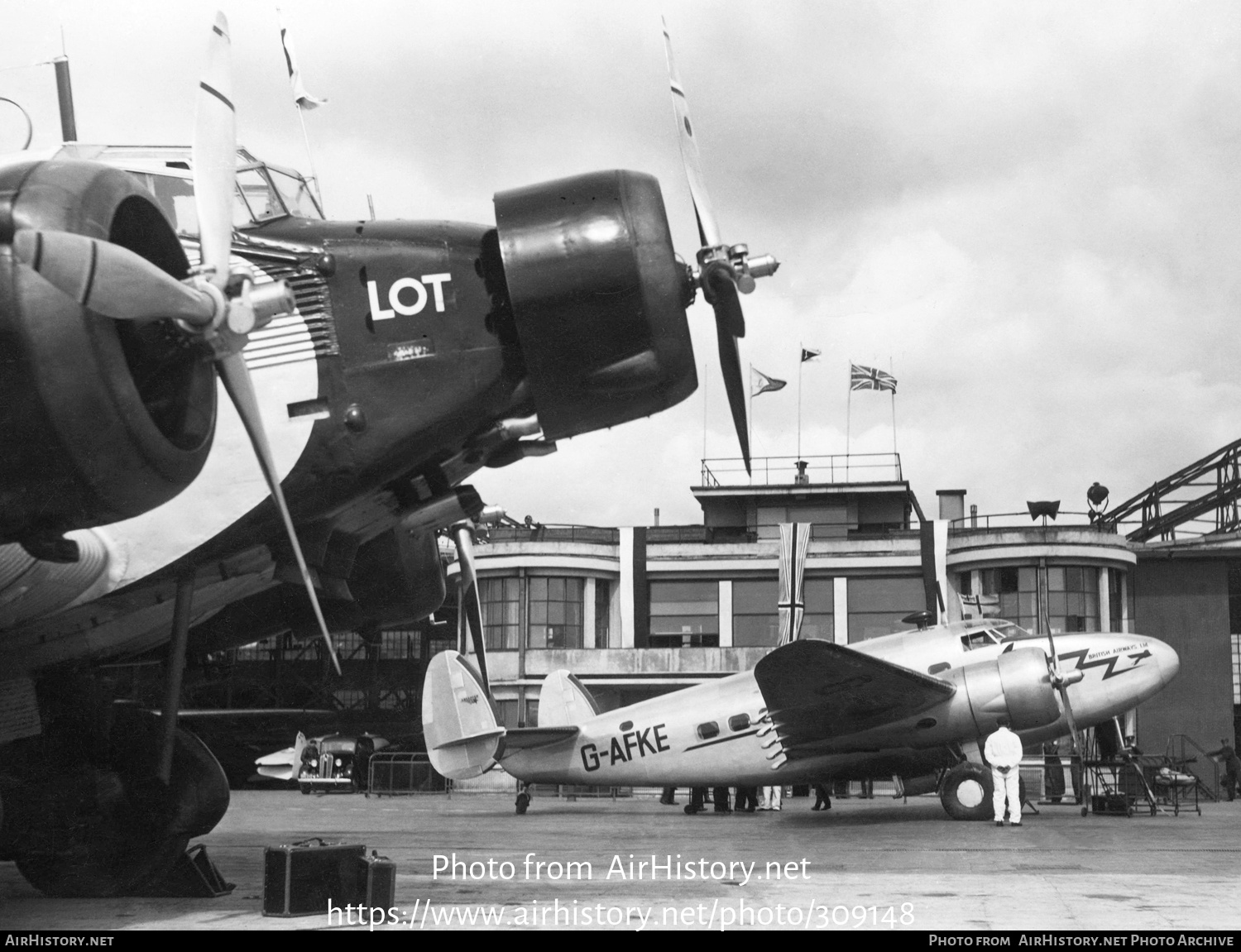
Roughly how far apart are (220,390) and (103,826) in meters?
4.43

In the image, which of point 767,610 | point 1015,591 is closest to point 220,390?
point 767,610

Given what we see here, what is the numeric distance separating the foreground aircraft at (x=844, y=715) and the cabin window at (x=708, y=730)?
0.07 feet

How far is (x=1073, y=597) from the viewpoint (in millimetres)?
48844

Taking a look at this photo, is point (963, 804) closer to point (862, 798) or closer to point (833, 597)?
point (862, 798)

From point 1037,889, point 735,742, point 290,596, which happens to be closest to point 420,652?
point 735,742

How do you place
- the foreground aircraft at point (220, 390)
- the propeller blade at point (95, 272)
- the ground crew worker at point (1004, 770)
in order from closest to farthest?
1. the propeller blade at point (95, 272)
2. the foreground aircraft at point (220, 390)
3. the ground crew worker at point (1004, 770)

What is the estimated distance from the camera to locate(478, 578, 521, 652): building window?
51.2m

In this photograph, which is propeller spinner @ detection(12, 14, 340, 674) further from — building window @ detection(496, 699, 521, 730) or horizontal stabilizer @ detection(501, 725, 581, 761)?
building window @ detection(496, 699, 521, 730)

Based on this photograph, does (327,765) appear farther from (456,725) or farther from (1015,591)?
(1015,591)

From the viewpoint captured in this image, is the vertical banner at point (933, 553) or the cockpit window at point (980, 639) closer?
the cockpit window at point (980, 639)

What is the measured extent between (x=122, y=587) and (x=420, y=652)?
57377mm

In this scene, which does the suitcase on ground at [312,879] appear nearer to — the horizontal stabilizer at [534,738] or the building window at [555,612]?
the horizontal stabilizer at [534,738]

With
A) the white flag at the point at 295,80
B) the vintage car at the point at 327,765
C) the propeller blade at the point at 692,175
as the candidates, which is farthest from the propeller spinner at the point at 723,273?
the vintage car at the point at 327,765

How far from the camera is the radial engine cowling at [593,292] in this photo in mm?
10609
